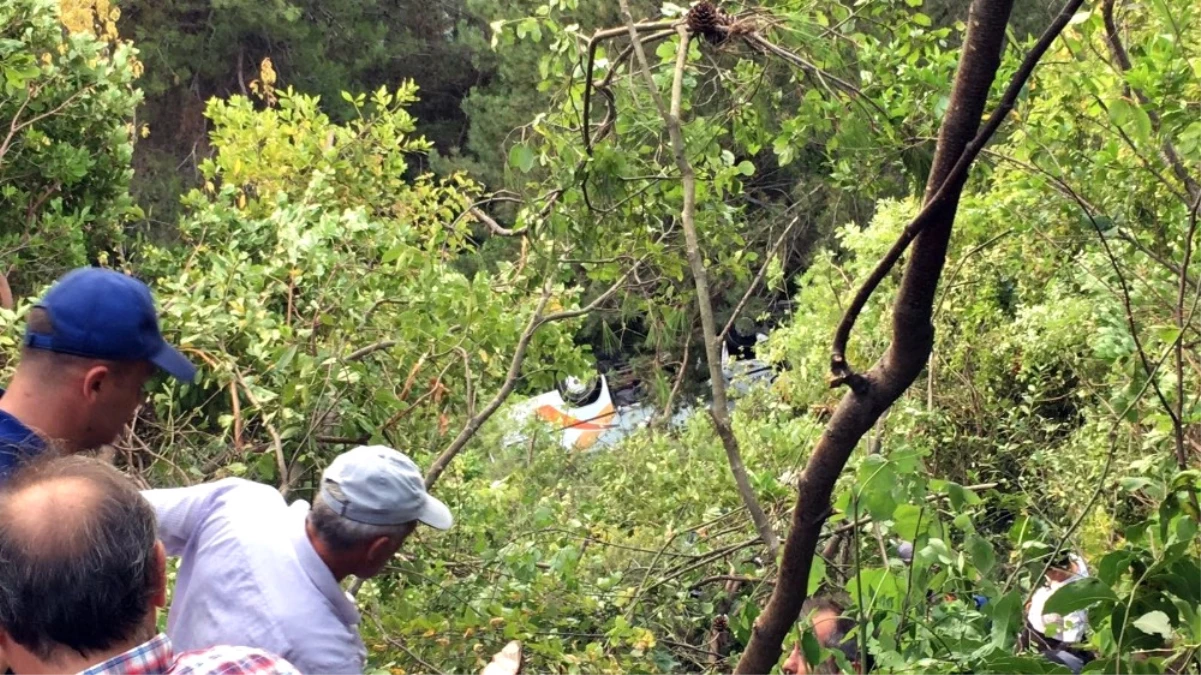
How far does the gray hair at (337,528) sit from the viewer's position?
6.07ft

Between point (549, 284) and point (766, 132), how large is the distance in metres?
0.71

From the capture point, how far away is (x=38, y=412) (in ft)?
5.81

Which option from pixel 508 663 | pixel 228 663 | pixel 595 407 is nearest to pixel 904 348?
pixel 228 663

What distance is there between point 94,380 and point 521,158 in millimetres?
1049

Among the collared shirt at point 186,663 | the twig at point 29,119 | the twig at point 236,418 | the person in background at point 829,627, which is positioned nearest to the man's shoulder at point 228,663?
the collared shirt at point 186,663

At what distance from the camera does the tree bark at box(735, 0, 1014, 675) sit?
1.30m

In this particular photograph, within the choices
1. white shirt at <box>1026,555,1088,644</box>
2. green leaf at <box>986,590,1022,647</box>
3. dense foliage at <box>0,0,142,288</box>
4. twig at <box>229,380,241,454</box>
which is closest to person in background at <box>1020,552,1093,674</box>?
white shirt at <box>1026,555,1088,644</box>

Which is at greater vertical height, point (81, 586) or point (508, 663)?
point (81, 586)

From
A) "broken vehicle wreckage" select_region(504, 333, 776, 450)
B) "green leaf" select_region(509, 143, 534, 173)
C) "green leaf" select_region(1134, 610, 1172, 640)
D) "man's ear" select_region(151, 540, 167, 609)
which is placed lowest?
"broken vehicle wreckage" select_region(504, 333, 776, 450)

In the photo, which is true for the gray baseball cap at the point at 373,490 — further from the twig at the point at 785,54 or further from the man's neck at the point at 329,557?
the twig at the point at 785,54

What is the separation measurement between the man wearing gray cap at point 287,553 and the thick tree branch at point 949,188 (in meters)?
0.83

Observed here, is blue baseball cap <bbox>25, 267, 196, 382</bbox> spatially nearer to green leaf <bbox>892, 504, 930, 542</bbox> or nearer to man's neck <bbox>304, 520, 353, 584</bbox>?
man's neck <bbox>304, 520, 353, 584</bbox>

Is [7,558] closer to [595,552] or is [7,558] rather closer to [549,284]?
[549,284]

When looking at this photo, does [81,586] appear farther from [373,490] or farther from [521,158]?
[521,158]
